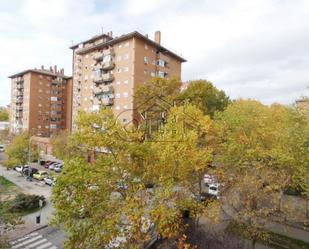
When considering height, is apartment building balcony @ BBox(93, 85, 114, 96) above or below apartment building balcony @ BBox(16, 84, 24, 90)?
below

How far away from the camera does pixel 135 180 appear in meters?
9.70

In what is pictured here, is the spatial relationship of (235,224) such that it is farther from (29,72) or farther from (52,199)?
(29,72)

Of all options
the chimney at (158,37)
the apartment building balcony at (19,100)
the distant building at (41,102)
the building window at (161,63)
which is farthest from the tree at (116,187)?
the apartment building balcony at (19,100)

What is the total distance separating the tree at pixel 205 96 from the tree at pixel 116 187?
21.7m

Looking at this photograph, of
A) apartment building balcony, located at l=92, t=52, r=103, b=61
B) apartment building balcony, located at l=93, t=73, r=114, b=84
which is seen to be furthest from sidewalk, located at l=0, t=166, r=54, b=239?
apartment building balcony, located at l=92, t=52, r=103, b=61

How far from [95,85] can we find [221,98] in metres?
22.5

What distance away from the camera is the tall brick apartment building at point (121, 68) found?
3794 cm

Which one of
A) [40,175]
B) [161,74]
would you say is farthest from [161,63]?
[40,175]

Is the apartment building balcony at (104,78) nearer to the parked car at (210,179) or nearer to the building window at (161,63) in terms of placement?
the building window at (161,63)

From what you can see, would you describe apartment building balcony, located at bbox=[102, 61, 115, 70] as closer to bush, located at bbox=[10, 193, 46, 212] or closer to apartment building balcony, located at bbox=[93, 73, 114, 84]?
apartment building balcony, located at bbox=[93, 73, 114, 84]

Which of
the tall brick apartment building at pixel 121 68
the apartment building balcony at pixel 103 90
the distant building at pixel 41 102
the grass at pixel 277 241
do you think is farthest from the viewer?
the distant building at pixel 41 102

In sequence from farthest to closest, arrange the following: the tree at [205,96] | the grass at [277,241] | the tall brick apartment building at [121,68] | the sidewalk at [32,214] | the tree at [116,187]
Result: the tall brick apartment building at [121,68], the tree at [205,96], the sidewalk at [32,214], the grass at [277,241], the tree at [116,187]

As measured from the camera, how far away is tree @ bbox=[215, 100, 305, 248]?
12.4 m

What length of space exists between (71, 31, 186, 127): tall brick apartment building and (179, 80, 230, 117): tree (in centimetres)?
561
